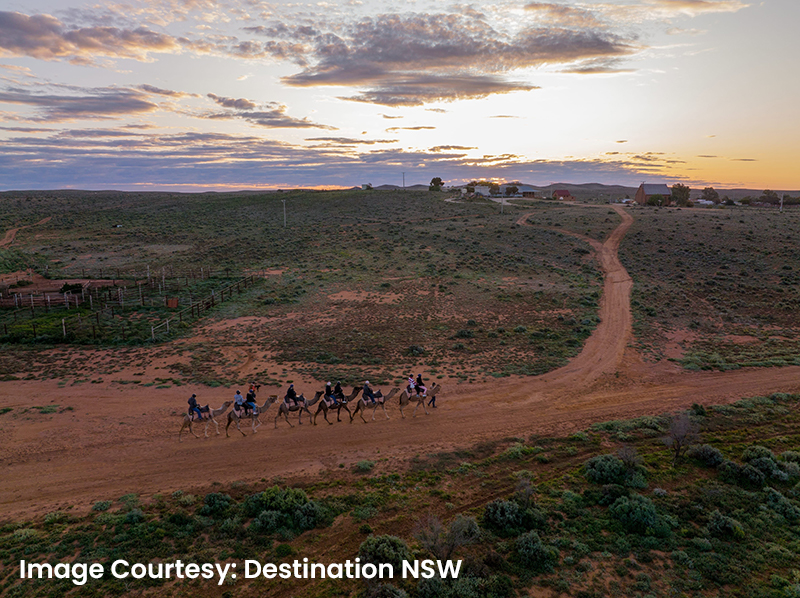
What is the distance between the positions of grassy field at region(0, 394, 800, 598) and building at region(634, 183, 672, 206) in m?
99.6

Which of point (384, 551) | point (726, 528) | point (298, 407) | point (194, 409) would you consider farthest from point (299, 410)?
point (726, 528)

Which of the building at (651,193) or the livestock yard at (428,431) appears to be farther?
the building at (651,193)

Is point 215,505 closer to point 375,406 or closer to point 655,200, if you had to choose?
point 375,406

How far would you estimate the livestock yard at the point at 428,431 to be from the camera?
10.4 meters

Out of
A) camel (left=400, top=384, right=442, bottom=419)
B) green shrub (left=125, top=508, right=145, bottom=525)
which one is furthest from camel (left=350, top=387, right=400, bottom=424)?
green shrub (left=125, top=508, right=145, bottom=525)

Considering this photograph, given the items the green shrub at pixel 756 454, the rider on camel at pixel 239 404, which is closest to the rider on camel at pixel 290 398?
the rider on camel at pixel 239 404

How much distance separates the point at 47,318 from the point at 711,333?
46906mm

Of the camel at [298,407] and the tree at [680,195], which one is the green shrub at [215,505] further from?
the tree at [680,195]

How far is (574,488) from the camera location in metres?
13.2

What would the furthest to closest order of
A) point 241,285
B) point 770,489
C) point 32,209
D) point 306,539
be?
point 32,209 < point 241,285 < point 770,489 < point 306,539

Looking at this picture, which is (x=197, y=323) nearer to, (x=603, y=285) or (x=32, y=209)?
(x=603, y=285)

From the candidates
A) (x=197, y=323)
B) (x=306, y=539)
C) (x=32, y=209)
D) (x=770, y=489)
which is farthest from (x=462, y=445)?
(x=32, y=209)

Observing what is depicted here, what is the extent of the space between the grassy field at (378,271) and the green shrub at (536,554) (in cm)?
1193

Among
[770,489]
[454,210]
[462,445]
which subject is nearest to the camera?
[770,489]
